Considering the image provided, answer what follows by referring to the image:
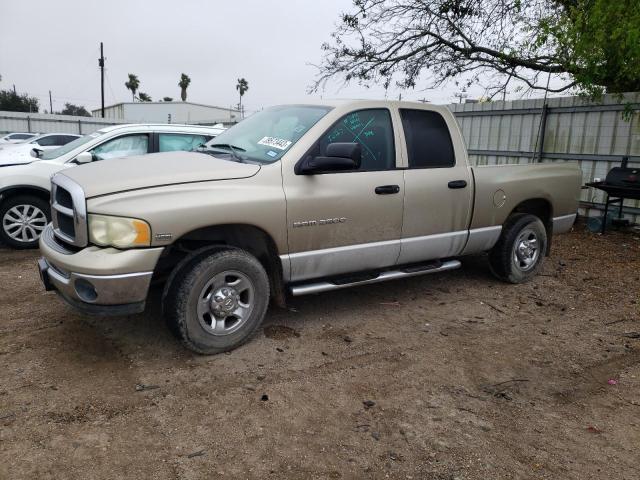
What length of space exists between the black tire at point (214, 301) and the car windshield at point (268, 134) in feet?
3.03

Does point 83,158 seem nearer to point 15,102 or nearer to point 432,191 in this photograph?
point 432,191

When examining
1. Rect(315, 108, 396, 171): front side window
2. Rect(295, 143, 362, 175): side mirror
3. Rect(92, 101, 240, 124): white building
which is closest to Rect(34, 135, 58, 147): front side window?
Rect(315, 108, 396, 171): front side window

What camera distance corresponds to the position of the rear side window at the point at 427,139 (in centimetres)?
487

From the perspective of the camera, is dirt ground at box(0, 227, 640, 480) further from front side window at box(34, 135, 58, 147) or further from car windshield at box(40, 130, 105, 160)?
front side window at box(34, 135, 58, 147)

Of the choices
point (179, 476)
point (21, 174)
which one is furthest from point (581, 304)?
point (21, 174)

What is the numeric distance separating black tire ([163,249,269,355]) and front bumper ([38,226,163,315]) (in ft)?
0.83

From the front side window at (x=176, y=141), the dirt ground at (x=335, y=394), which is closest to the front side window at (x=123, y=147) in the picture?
the front side window at (x=176, y=141)

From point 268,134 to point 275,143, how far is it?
240 millimetres

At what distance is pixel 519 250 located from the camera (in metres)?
6.01

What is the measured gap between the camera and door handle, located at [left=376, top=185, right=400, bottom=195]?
177 inches

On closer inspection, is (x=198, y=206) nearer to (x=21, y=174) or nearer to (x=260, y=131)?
(x=260, y=131)

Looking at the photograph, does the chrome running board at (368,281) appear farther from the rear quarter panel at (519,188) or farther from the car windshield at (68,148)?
the car windshield at (68,148)

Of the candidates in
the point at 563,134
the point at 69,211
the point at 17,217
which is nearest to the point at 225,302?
the point at 69,211

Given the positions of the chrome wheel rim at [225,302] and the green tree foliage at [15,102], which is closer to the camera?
the chrome wheel rim at [225,302]
